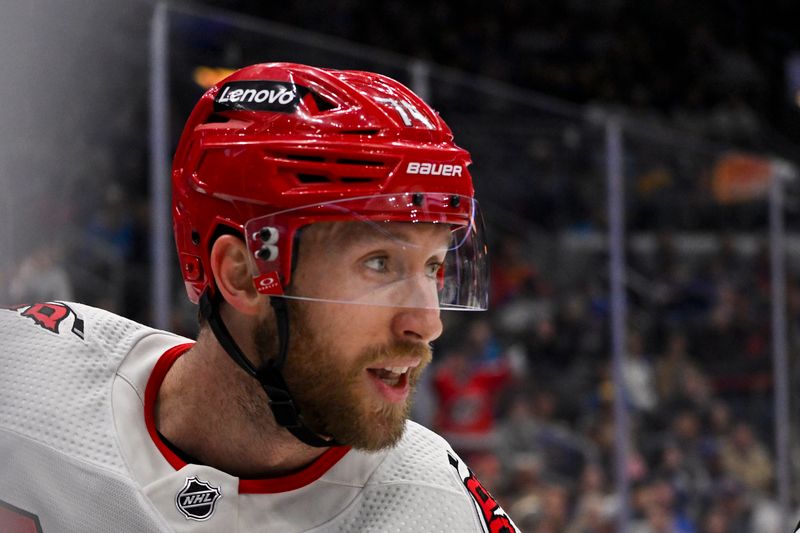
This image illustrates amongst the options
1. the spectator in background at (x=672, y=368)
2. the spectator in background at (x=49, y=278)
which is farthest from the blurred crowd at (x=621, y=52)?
the spectator in background at (x=49, y=278)

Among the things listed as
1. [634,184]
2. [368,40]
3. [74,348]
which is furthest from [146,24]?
[368,40]

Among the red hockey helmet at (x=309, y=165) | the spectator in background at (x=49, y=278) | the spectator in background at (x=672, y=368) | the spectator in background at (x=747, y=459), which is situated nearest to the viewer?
the red hockey helmet at (x=309, y=165)

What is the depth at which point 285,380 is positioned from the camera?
4.04 ft

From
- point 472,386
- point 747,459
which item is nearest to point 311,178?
point 472,386

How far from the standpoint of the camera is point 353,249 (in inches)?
47.5

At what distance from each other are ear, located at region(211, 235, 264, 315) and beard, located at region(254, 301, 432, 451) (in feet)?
0.22

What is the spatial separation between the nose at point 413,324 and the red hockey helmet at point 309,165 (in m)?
0.03

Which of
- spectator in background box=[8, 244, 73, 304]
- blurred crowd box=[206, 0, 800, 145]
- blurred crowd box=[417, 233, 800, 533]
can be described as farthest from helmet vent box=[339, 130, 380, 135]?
blurred crowd box=[206, 0, 800, 145]

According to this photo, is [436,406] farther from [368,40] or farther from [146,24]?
[368,40]

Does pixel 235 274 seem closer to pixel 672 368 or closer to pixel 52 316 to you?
pixel 52 316

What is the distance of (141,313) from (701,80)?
28.3 feet

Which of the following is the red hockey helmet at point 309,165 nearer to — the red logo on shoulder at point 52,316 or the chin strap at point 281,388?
the chin strap at point 281,388

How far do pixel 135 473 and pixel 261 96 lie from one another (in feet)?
1.51

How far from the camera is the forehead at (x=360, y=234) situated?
120cm
